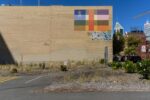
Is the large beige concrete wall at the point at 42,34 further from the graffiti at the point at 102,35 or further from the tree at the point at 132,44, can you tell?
the tree at the point at 132,44

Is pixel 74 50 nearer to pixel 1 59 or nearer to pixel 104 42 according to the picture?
pixel 104 42

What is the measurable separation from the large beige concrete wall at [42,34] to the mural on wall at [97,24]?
84 centimetres

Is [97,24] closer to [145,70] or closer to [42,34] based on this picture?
[42,34]

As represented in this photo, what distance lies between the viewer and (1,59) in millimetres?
73125

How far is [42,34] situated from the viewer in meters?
72.4

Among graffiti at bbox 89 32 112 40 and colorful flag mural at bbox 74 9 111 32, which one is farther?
colorful flag mural at bbox 74 9 111 32

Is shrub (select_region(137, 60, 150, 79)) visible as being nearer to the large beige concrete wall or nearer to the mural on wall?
the mural on wall

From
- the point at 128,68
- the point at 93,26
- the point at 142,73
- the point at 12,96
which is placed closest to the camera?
the point at 12,96

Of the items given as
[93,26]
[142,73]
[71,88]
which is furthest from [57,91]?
[93,26]

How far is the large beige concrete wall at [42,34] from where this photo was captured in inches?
2810

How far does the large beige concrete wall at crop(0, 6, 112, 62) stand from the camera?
7138cm

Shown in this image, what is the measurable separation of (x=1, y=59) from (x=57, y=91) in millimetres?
Answer: 54327

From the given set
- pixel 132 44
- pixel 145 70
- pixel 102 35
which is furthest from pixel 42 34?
pixel 145 70

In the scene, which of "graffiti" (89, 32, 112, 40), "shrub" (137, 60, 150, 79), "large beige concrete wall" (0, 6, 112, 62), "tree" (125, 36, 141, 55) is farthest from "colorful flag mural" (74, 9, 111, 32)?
"shrub" (137, 60, 150, 79)
